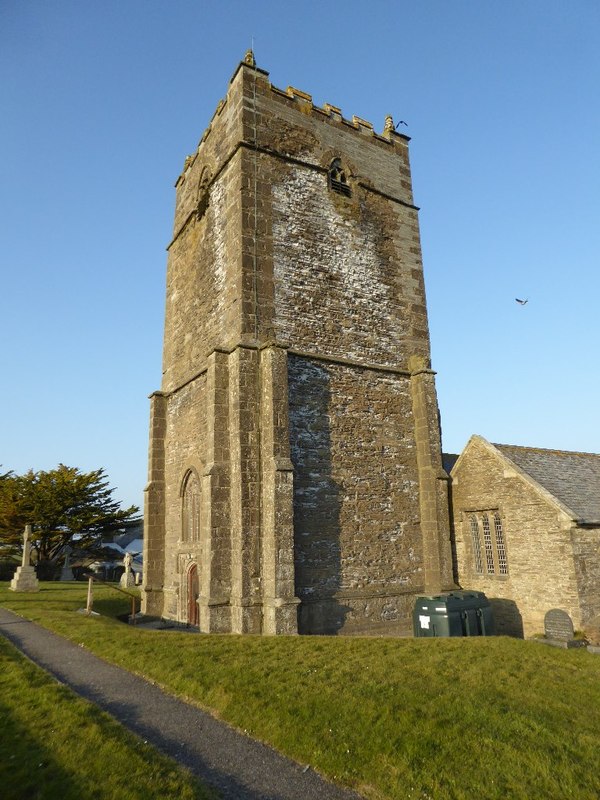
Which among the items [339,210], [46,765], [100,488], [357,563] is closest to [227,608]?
[357,563]

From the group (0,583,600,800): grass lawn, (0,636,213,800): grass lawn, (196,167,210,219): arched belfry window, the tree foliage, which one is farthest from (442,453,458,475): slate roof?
the tree foliage

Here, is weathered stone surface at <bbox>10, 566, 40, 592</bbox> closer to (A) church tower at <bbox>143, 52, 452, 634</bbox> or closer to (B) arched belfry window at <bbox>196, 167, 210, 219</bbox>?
(A) church tower at <bbox>143, 52, 452, 634</bbox>

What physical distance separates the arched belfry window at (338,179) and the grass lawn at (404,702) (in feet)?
44.7

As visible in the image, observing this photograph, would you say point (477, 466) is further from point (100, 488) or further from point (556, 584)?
point (100, 488)

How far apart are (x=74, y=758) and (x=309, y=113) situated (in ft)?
59.1

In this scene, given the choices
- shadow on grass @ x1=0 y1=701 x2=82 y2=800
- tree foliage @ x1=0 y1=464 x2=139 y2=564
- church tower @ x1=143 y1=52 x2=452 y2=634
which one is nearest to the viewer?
shadow on grass @ x1=0 y1=701 x2=82 y2=800

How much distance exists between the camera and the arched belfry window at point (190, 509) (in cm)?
1545

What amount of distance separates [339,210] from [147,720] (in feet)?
49.3

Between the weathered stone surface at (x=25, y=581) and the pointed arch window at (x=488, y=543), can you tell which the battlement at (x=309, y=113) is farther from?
the weathered stone surface at (x=25, y=581)

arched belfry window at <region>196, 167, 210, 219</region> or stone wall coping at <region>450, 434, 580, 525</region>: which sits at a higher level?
arched belfry window at <region>196, 167, 210, 219</region>

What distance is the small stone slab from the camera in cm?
1255

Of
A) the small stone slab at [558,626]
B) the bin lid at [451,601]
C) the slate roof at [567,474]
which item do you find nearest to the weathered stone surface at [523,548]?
the small stone slab at [558,626]

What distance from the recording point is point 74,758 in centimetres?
522

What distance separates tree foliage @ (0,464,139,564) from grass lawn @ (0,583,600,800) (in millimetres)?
23759
